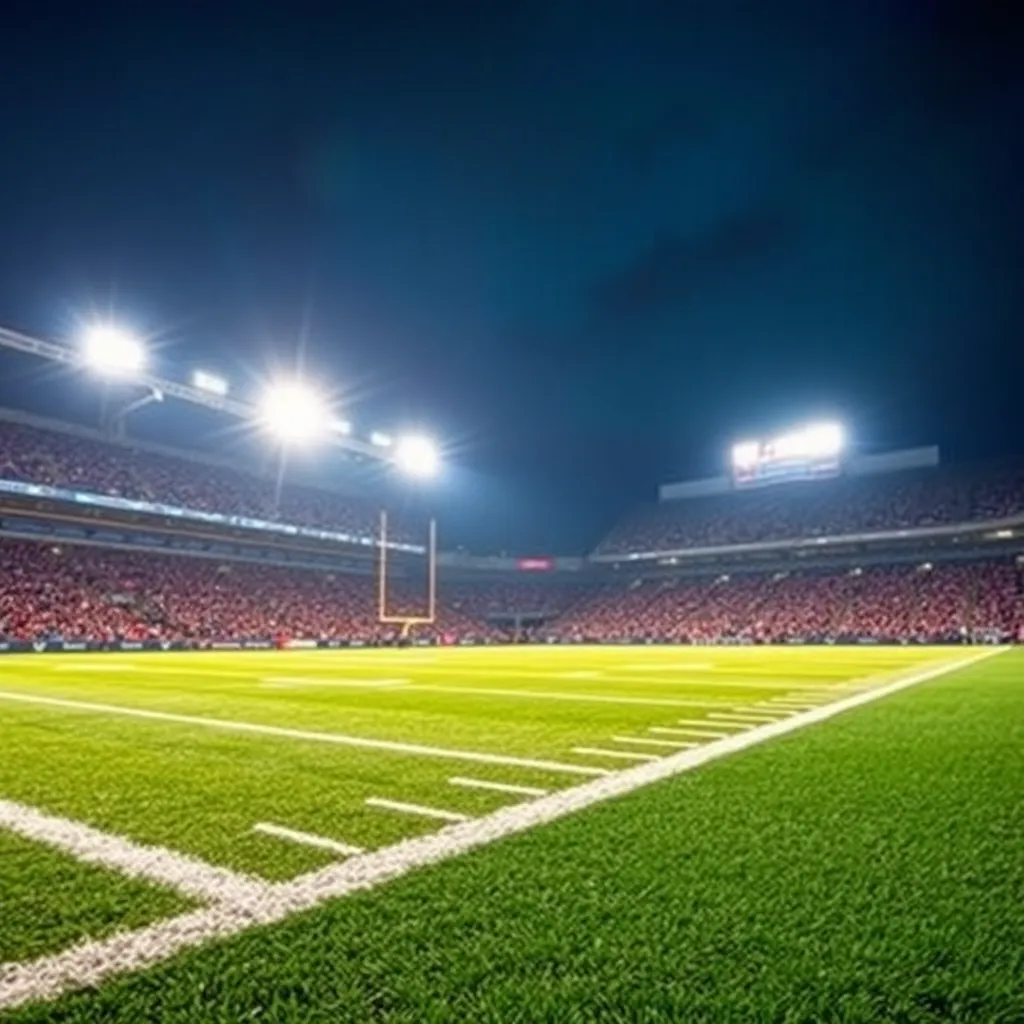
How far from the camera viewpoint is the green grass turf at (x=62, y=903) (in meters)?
2.13

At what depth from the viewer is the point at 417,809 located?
3.66m

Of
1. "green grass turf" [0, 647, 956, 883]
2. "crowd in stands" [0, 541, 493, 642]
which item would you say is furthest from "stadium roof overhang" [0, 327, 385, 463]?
"green grass turf" [0, 647, 956, 883]

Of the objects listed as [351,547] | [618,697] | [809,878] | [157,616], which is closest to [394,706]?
[618,697]

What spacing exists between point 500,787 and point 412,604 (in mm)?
50930

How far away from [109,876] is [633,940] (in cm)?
188

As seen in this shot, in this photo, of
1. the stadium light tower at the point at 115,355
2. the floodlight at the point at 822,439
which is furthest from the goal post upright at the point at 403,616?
the floodlight at the point at 822,439

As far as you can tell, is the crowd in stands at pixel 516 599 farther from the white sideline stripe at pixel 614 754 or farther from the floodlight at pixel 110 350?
the white sideline stripe at pixel 614 754

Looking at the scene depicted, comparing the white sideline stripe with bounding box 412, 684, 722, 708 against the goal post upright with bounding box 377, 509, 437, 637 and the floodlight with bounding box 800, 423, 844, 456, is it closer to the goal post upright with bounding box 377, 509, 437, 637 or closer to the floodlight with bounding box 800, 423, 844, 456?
the goal post upright with bounding box 377, 509, 437, 637

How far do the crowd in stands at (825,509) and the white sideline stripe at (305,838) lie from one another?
50.1 metres

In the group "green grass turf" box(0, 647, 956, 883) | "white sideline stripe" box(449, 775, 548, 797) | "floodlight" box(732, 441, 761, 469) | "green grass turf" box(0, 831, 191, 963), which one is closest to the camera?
"green grass turf" box(0, 831, 191, 963)

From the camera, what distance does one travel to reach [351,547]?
5166 cm

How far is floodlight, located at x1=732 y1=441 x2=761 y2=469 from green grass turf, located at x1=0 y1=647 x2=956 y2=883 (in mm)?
46600

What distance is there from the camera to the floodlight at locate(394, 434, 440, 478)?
5403 cm

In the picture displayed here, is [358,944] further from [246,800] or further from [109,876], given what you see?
[246,800]
